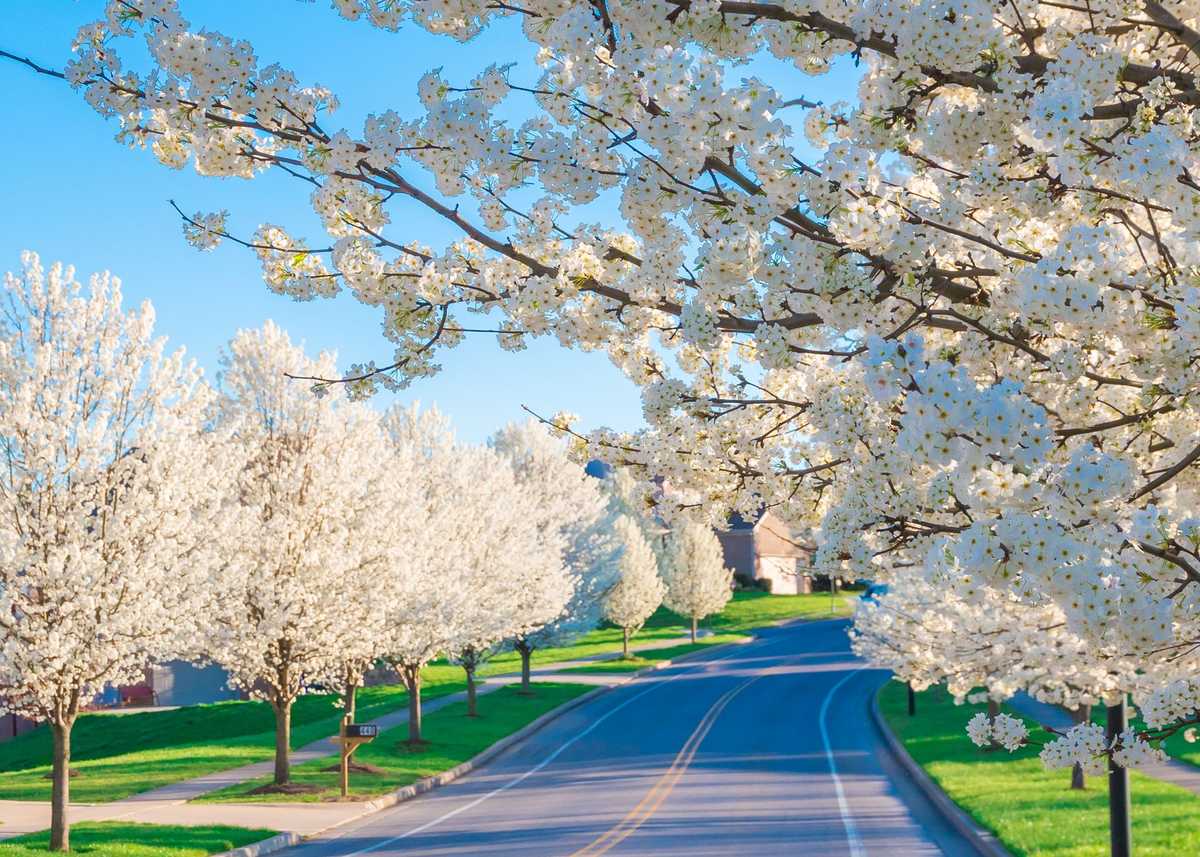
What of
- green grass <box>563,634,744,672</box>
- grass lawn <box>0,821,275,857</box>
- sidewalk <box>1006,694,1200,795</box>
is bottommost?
sidewalk <box>1006,694,1200,795</box>

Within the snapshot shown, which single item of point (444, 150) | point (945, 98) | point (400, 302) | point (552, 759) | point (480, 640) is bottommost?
point (552, 759)

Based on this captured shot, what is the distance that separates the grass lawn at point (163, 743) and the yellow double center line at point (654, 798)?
7808 mm

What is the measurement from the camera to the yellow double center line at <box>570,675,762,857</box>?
57.6ft

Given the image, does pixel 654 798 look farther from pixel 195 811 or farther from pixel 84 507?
pixel 84 507

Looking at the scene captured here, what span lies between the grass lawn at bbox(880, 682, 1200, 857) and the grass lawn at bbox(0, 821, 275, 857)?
1092cm

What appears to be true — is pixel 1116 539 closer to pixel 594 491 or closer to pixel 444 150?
pixel 444 150

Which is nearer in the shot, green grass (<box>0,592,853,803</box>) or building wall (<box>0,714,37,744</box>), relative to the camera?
green grass (<box>0,592,853,803</box>)

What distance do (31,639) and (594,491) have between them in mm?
38271

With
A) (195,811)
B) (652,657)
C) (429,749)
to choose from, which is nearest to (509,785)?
(429,749)

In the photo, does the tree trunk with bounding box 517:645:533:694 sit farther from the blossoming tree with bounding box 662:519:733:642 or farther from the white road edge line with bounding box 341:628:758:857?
the blossoming tree with bounding box 662:519:733:642

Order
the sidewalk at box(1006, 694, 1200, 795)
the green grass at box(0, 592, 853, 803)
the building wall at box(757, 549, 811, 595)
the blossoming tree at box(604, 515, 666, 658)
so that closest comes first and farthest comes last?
the sidewalk at box(1006, 694, 1200, 795) < the green grass at box(0, 592, 853, 803) < the blossoming tree at box(604, 515, 666, 658) < the building wall at box(757, 549, 811, 595)

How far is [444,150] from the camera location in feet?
18.9

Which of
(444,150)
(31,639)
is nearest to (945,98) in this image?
(444,150)

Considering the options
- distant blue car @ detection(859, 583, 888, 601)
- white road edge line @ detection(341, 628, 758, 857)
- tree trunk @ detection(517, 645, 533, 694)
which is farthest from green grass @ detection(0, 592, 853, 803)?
distant blue car @ detection(859, 583, 888, 601)
